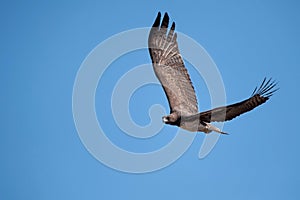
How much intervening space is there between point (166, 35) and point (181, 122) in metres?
2.40

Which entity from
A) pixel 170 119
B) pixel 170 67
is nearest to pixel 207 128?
pixel 170 119

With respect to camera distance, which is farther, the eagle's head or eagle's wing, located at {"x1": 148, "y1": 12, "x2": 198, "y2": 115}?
eagle's wing, located at {"x1": 148, "y1": 12, "x2": 198, "y2": 115}

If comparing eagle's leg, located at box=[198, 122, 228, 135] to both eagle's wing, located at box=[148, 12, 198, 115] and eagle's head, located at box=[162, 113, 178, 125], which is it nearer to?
eagle's head, located at box=[162, 113, 178, 125]

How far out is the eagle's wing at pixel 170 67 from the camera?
15250mm

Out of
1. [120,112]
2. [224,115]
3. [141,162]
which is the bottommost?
[224,115]

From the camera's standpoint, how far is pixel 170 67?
51.0 ft

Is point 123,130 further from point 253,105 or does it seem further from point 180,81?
point 253,105

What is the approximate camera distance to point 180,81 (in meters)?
15.3

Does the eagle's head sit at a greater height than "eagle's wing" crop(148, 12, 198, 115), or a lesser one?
lesser

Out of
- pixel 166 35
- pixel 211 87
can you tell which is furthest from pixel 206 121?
pixel 166 35

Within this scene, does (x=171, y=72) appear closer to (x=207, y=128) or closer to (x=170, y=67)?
(x=170, y=67)

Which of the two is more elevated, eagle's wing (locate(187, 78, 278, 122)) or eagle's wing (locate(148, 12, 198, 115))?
eagle's wing (locate(148, 12, 198, 115))

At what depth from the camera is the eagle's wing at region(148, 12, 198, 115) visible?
15250 millimetres

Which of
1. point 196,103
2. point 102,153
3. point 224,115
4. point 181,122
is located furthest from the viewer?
point 102,153
